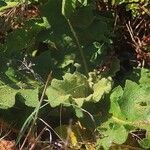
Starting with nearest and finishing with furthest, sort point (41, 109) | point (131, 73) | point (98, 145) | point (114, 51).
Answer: point (98, 145), point (41, 109), point (131, 73), point (114, 51)

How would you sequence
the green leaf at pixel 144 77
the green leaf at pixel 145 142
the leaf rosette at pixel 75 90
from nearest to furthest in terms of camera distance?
1. the green leaf at pixel 145 142
2. the leaf rosette at pixel 75 90
3. the green leaf at pixel 144 77

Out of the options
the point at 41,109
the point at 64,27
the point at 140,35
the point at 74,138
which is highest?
the point at 64,27

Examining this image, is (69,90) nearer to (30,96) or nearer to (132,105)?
(30,96)

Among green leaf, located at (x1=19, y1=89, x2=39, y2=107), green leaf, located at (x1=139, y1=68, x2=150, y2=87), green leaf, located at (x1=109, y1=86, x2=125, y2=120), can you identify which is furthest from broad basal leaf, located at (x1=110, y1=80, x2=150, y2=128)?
green leaf, located at (x1=19, y1=89, x2=39, y2=107)

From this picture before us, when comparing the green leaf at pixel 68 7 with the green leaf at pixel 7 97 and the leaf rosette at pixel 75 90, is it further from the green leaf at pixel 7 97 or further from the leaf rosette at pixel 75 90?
the green leaf at pixel 7 97

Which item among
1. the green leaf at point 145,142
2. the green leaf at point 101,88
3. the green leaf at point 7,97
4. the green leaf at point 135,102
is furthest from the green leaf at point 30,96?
the green leaf at point 145,142

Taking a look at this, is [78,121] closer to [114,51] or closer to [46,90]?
[46,90]

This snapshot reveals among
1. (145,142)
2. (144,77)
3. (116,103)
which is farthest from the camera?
(144,77)

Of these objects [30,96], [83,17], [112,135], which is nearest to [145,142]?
[112,135]

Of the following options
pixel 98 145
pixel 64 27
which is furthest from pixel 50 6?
pixel 98 145

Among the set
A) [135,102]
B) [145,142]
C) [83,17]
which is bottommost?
[145,142]

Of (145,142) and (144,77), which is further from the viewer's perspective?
(144,77)
